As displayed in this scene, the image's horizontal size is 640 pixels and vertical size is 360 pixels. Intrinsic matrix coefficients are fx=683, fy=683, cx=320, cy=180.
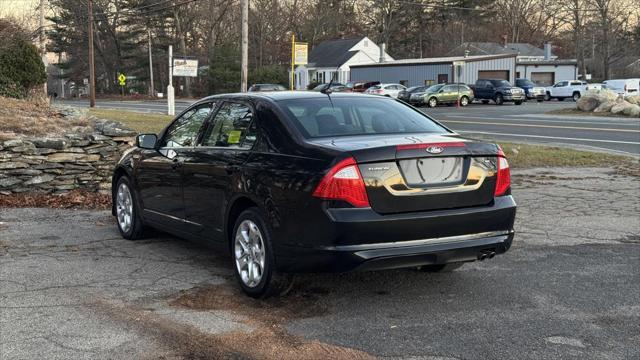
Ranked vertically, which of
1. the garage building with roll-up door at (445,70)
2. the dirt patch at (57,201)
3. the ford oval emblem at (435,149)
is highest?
the garage building with roll-up door at (445,70)

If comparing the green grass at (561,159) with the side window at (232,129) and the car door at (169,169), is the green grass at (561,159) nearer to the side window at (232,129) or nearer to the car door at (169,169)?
the car door at (169,169)

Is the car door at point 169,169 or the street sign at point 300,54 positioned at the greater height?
the street sign at point 300,54

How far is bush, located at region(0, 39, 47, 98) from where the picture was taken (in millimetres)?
17562

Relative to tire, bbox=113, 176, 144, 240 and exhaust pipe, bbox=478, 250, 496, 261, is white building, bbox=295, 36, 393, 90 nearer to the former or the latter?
tire, bbox=113, 176, 144, 240

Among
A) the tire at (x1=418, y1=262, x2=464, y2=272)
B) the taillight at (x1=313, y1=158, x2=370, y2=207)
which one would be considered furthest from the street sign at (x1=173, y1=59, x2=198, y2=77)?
the taillight at (x1=313, y1=158, x2=370, y2=207)

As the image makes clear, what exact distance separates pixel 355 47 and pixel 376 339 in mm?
73167

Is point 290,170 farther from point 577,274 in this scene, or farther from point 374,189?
point 577,274

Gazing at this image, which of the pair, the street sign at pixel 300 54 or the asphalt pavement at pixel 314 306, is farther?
the street sign at pixel 300 54

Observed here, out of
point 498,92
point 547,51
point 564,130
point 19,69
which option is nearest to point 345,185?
point 19,69

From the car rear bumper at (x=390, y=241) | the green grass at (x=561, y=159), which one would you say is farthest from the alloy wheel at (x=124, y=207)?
the green grass at (x=561, y=159)

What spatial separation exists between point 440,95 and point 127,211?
39.2 meters

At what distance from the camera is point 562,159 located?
48.2 ft

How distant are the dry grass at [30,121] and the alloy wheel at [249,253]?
6019 millimetres

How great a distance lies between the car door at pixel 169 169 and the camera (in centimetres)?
638
